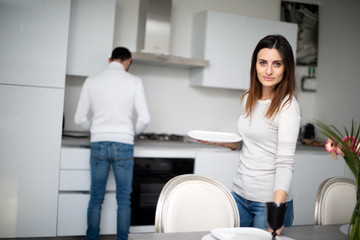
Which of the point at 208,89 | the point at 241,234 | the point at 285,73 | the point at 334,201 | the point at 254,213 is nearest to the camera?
the point at 241,234

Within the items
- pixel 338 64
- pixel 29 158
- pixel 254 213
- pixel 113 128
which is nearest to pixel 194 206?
pixel 254 213

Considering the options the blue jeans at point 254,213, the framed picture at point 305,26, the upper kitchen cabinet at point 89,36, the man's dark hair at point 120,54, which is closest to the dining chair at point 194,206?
the blue jeans at point 254,213

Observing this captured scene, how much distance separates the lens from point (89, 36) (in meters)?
3.42

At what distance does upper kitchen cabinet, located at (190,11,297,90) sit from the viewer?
3.86 meters

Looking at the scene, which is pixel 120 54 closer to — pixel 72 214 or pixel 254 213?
pixel 72 214

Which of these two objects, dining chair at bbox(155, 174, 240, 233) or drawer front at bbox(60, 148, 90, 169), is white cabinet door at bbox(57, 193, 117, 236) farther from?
dining chair at bbox(155, 174, 240, 233)

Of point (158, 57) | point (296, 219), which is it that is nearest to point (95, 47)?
point (158, 57)

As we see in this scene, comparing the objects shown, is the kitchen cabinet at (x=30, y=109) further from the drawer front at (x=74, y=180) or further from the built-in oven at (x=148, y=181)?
the built-in oven at (x=148, y=181)

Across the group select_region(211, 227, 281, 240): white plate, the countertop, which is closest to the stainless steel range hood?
the countertop

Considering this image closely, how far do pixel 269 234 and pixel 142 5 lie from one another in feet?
9.86

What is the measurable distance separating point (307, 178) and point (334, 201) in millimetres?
2001

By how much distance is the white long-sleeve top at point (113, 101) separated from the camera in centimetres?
301

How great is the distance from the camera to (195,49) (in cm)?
409

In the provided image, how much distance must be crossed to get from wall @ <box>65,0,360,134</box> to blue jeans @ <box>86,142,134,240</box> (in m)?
0.86
